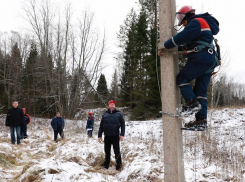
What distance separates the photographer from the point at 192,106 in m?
2.54

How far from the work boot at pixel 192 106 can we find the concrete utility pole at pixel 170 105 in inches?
5.8

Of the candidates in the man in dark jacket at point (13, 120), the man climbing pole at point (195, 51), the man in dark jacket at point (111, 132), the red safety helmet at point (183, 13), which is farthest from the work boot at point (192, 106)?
the man in dark jacket at point (13, 120)

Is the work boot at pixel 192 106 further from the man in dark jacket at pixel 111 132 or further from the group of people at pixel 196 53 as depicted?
the man in dark jacket at pixel 111 132

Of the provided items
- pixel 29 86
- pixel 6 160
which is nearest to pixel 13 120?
pixel 6 160

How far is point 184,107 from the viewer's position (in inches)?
→ 101

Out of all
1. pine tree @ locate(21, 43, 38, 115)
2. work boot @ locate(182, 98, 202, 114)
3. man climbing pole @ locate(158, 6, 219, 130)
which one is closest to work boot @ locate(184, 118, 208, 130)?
man climbing pole @ locate(158, 6, 219, 130)

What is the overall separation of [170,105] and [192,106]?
0.33 m

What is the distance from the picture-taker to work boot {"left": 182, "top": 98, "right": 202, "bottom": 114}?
8.25 ft

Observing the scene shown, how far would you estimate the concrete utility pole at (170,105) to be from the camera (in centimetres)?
234

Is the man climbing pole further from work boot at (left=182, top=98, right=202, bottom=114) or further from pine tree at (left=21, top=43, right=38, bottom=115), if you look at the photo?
pine tree at (left=21, top=43, right=38, bottom=115)

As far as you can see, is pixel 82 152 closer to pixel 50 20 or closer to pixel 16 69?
pixel 50 20

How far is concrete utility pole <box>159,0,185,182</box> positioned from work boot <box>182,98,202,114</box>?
0.15 m

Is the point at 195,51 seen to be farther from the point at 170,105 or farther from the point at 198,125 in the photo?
the point at 198,125

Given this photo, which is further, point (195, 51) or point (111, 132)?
point (111, 132)
